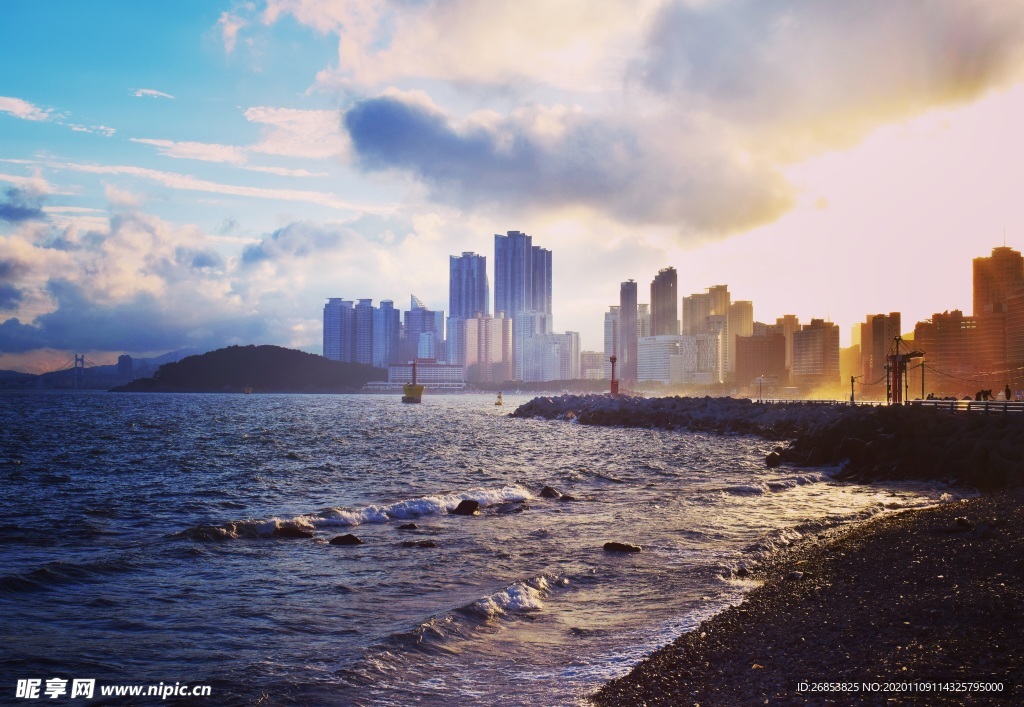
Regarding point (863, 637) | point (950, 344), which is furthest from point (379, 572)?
point (950, 344)

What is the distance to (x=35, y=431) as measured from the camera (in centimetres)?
5500

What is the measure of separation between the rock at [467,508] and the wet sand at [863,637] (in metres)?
9.57

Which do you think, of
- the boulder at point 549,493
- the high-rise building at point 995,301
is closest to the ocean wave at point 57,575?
the boulder at point 549,493

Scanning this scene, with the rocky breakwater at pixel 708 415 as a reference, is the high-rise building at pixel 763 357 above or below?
above

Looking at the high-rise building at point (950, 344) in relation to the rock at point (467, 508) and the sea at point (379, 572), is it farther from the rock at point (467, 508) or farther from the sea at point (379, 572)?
the rock at point (467, 508)

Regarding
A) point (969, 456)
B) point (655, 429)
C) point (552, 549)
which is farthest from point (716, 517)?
point (655, 429)

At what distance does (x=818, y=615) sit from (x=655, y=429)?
183 ft

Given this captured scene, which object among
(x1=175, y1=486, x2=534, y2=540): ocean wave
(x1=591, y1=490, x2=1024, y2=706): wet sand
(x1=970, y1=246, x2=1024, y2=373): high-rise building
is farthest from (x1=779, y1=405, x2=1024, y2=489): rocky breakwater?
(x1=970, y1=246, x2=1024, y2=373): high-rise building

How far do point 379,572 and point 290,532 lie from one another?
4.74 meters

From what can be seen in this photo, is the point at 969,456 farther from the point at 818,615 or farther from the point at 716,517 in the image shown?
the point at 818,615

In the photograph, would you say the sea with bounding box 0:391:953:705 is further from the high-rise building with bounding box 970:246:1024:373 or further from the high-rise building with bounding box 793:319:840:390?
the high-rise building with bounding box 793:319:840:390

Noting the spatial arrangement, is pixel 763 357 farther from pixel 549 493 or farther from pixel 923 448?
pixel 549 493

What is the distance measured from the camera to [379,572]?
13.0 metres

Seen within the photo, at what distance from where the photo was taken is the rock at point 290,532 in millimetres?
16578
